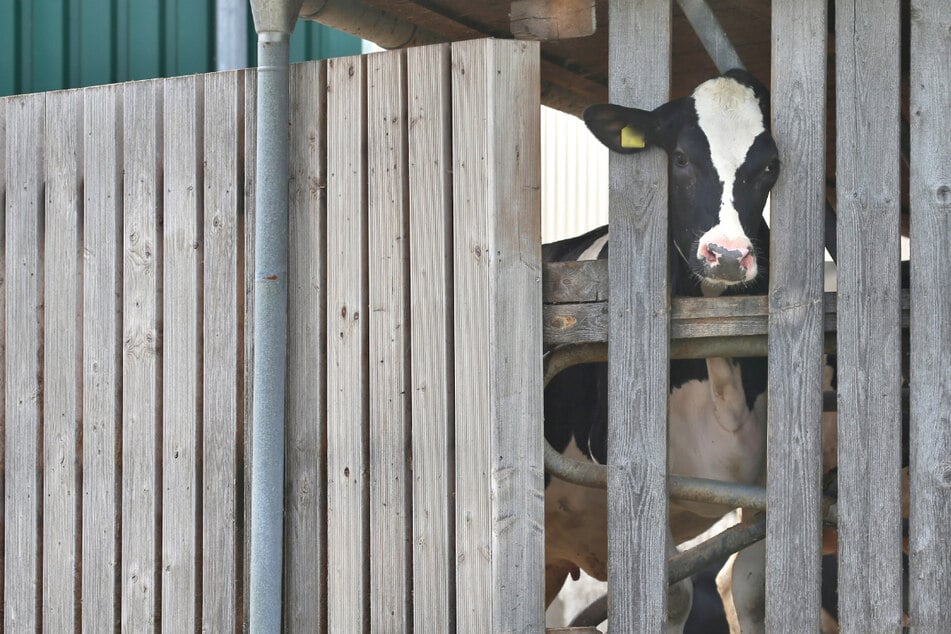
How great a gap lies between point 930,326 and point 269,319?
208 cm

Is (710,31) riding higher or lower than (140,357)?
higher

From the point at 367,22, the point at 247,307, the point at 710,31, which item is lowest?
the point at 247,307

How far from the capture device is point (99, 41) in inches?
245

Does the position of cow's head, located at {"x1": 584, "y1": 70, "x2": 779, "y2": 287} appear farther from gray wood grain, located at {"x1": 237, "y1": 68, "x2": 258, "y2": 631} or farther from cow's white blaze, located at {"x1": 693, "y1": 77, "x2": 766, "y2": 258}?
gray wood grain, located at {"x1": 237, "y1": 68, "x2": 258, "y2": 631}

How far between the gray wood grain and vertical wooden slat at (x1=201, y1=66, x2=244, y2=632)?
2 cm

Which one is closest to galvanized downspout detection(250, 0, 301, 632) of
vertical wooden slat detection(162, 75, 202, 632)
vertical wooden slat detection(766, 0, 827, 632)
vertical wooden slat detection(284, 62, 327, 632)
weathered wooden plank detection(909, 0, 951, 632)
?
vertical wooden slat detection(284, 62, 327, 632)

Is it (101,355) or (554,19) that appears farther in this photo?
(101,355)

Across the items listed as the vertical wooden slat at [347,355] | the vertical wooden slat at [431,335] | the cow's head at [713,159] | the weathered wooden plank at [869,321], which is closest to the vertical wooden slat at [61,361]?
the vertical wooden slat at [347,355]

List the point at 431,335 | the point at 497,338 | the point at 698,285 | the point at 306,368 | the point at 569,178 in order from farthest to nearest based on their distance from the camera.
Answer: the point at 569,178 → the point at 698,285 → the point at 306,368 → the point at 431,335 → the point at 497,338

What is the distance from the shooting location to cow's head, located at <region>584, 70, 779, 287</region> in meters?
3.73

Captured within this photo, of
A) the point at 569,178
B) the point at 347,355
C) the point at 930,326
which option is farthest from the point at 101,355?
the point at 569,178

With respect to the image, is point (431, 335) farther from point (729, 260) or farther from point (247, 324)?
point (729, 260)

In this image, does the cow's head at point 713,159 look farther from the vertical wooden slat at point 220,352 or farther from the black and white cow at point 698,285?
the vertical wooden slat at point 220,352

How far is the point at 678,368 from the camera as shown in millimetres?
5047
